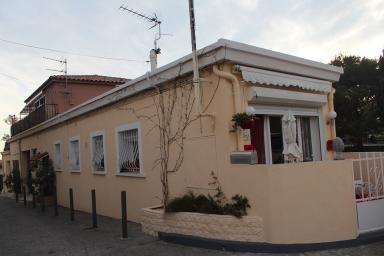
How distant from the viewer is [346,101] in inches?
1192

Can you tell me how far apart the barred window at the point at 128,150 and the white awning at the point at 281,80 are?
A: 4.10m

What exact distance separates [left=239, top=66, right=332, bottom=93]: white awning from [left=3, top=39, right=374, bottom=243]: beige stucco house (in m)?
0.03

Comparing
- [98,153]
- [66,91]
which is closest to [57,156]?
[66,91]

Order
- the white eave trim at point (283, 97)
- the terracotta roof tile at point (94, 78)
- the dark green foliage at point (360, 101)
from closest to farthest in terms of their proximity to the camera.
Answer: the white eave trim at point (283, 97)
the terracotta roof tile at point (94, 78)
the dark green foliage at point (360, 101)

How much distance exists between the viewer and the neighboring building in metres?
20.9

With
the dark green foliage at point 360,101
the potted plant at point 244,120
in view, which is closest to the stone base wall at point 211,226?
the potted plant at point 244,120

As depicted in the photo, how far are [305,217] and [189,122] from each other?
3.25 m

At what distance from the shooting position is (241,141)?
Answer: 759cm

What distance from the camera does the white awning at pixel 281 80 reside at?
304 inches

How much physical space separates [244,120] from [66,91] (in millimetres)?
16212

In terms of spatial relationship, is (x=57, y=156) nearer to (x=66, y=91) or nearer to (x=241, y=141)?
(x=66, y=91)

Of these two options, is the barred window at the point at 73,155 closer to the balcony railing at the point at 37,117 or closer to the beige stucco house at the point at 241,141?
the beige stucco house at the point at 241,141

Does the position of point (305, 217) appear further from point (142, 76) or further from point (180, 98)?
point (142, 76)

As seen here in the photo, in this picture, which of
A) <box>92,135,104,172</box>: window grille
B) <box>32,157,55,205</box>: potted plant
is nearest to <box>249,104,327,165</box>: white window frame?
<box>92,135,104,172</box>: window grille
